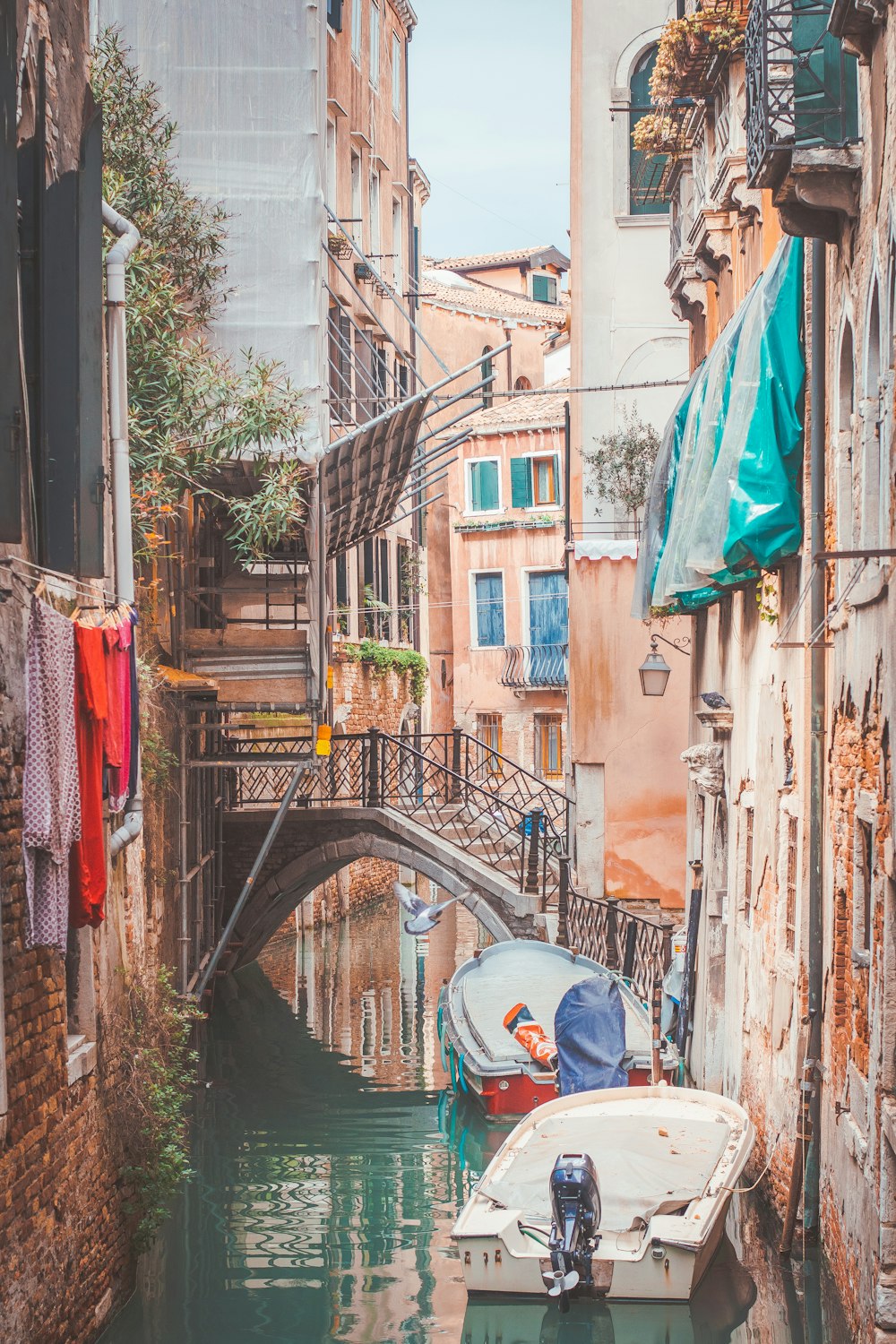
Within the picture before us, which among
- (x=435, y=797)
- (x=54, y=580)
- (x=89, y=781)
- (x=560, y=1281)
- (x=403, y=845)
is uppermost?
(x=54, y=580)

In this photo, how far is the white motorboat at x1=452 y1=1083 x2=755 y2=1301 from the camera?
10305mm

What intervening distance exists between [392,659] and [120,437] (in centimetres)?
1861

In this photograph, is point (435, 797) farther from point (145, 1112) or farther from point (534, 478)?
point (534, 478)

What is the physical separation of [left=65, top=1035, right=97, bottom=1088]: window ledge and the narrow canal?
1749 mm

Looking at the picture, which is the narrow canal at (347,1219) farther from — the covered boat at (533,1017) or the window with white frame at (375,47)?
the window with white frame at (375,47)

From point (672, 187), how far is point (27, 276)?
10056 millimetres

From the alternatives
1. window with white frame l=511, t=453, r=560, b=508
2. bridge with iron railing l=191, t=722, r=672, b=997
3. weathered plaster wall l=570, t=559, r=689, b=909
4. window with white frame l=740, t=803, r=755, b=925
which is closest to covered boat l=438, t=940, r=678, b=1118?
bridge with iron railing l=191, t=722, r=672, b=997

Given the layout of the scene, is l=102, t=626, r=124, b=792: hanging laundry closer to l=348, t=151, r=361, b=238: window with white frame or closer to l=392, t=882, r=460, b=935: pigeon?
l=392, t=882, r=460, b=935: pigeon

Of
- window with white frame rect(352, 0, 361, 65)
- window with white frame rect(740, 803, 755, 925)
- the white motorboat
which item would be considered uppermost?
window with white frame rect(352, 0, 361, 65)

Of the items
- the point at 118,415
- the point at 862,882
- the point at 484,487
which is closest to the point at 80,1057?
the point at 118,415

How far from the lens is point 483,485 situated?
37625 millimetres

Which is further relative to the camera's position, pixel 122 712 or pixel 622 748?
pixel 622 748

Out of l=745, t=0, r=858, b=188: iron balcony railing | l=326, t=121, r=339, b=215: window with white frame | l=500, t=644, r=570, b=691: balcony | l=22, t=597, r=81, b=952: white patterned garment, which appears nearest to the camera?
l=22, t=597, r=81, b=952: white patterned garment

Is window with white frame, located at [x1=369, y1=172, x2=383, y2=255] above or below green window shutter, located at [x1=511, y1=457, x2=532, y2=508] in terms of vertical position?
above
